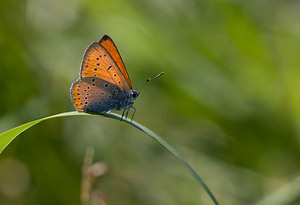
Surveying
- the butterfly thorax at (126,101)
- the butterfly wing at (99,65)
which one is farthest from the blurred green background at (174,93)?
the butterfly wing at (99,65)

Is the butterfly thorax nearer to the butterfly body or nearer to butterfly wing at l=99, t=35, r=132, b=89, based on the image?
the butterfly body

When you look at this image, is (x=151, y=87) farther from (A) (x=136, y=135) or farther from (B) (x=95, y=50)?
(B) (x=95, y=50)

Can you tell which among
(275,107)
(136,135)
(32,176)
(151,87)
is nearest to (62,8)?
(151,87)

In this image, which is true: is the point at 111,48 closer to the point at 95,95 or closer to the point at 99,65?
the point at 99,65

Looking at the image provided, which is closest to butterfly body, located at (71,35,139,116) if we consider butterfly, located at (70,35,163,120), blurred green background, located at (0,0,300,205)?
butterfly, located at (70,35,163,120)

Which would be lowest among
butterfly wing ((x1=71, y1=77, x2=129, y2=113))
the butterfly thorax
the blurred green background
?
butterfly wing ((x1=71, y1=77, x2=129, y2=113))

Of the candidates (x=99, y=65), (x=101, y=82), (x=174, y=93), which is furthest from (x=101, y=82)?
(x=174, y=93)

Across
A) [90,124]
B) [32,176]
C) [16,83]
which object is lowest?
[32,176]
